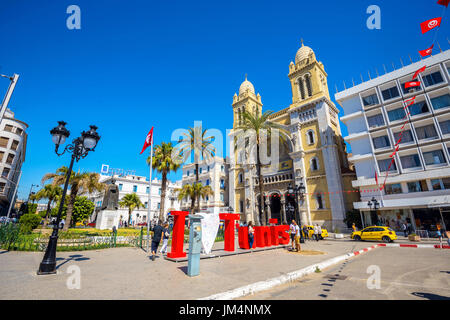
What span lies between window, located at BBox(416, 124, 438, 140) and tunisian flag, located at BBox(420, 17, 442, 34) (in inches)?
762

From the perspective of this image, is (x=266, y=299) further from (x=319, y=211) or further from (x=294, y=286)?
(x=319, y=211)

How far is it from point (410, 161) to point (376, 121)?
6339 millimetres

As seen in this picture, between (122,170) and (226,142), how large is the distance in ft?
88.1

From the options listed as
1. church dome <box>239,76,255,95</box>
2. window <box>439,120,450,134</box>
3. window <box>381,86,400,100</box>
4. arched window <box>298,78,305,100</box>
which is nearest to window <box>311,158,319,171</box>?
arched window <box>298,78,305,100</box>

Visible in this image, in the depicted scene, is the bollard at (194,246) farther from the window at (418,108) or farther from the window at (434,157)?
the window at (418,108)

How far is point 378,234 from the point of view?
59.7ft

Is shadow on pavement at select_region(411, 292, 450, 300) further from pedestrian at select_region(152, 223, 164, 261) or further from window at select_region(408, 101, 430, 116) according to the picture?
window at select_region(408, 101, 430, 116)

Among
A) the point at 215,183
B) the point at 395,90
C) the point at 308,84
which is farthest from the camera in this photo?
the point at 215,183

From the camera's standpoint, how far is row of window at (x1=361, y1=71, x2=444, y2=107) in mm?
24191

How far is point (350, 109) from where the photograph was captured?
97.1 ft

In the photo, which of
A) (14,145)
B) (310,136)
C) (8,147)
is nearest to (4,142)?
(8,147)

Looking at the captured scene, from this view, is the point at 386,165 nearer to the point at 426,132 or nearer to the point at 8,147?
the point at 426,132

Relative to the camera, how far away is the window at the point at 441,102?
76.1 ft
